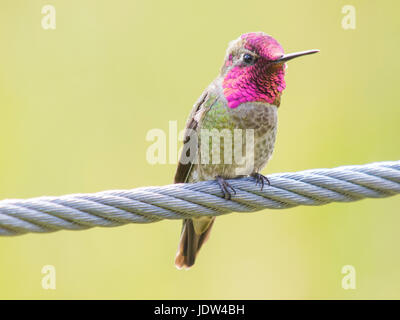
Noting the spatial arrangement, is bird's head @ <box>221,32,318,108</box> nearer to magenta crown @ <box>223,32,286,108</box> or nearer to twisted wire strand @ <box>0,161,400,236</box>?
magenta crown @ <box>223,32,286,108</box>

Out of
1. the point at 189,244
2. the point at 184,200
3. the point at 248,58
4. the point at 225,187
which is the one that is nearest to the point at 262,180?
the point at 225,187

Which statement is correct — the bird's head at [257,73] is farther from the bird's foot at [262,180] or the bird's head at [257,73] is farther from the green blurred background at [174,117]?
the green blurred background at [174,117]

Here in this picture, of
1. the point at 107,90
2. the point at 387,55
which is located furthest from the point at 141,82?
the point at 387,55

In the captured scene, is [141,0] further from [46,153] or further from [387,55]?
[387,55]

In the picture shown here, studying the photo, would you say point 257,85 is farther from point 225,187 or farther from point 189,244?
point 189,244

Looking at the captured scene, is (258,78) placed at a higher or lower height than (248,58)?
lower

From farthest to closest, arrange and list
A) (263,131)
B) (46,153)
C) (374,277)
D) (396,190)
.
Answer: (46,153) < (374,277) < (263,131) < (396,190)

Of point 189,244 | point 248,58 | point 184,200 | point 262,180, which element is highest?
point 248,58
